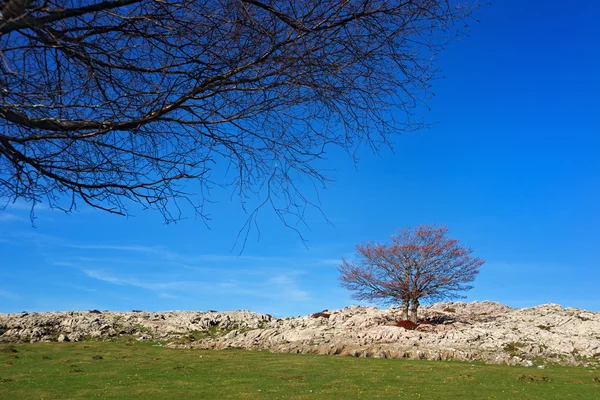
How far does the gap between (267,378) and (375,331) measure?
14624 millimetres

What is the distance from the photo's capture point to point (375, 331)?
95.8 feet

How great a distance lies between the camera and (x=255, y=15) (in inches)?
172

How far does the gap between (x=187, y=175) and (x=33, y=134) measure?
144cm

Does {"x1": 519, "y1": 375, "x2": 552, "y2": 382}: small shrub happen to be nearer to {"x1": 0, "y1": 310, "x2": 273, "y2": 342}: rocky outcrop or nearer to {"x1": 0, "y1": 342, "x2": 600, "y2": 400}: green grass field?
{"x1": 0, "y1": 342, "x2": 600, "y2": 400}: green grass field

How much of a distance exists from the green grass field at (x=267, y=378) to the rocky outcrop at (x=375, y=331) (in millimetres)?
3375

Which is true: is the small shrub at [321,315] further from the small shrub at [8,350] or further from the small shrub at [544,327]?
the small shrub at [8,350]

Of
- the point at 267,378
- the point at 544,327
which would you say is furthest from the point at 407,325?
the point at 267,378

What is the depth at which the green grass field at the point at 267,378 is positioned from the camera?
13.2 m

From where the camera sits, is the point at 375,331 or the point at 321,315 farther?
the point at 321,315

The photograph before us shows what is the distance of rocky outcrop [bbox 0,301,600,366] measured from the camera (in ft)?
80.8

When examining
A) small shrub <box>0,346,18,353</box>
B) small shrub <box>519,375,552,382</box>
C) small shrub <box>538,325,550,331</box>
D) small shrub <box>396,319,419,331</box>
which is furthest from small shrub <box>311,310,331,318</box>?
small shrub <box>519,375,552,382</box>

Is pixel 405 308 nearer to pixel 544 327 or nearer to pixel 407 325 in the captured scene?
pixel 407 325

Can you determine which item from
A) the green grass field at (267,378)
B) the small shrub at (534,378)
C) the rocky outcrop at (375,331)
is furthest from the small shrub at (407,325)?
the small shrub at (534,378)

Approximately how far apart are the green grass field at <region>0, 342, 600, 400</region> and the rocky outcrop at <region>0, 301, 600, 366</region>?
11.1 ft
